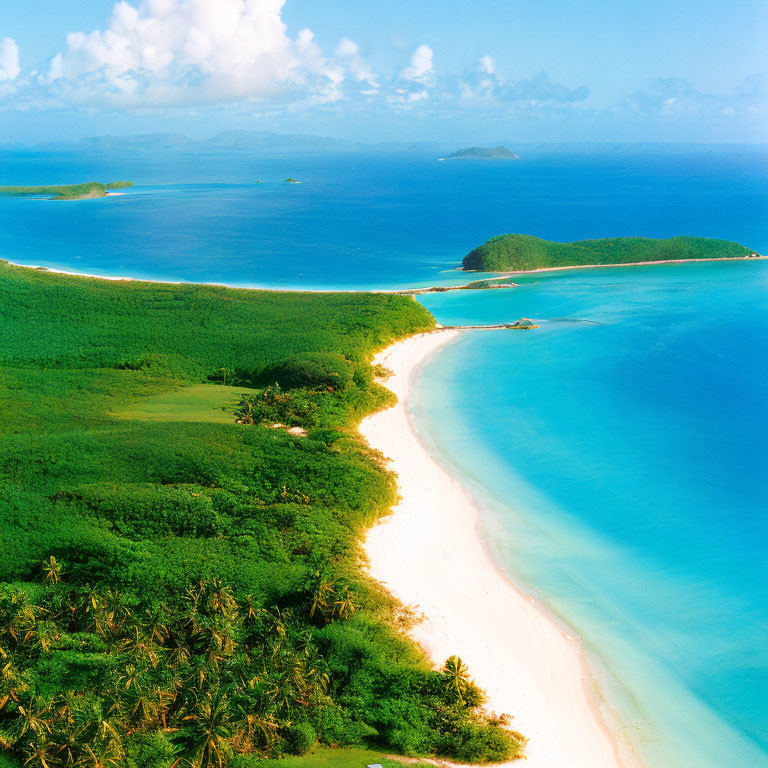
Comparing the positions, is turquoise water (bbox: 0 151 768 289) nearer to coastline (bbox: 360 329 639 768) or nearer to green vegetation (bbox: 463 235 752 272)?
green vegetation (bbox: 463 235 752 272)

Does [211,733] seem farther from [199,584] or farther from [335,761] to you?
[199,584]

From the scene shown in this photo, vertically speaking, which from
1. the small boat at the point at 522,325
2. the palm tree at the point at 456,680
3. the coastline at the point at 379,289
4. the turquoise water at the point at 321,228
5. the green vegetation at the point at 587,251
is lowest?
the palm tree at the point at 456,680

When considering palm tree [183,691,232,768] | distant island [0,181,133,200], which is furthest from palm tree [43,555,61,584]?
distant island [0,181,133,200]

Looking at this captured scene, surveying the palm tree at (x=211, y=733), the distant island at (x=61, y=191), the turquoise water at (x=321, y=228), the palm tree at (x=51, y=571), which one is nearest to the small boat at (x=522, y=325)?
the turquoise water at (x=321, y=228)

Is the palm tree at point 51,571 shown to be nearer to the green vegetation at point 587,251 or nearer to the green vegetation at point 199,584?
the green vegetation at point 199,584

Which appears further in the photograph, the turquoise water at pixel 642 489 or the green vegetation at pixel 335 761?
the turquoise water at pixel 642 489

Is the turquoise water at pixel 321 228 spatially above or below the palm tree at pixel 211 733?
above

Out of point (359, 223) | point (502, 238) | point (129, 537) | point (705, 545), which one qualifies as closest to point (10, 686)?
point (129, 537)
